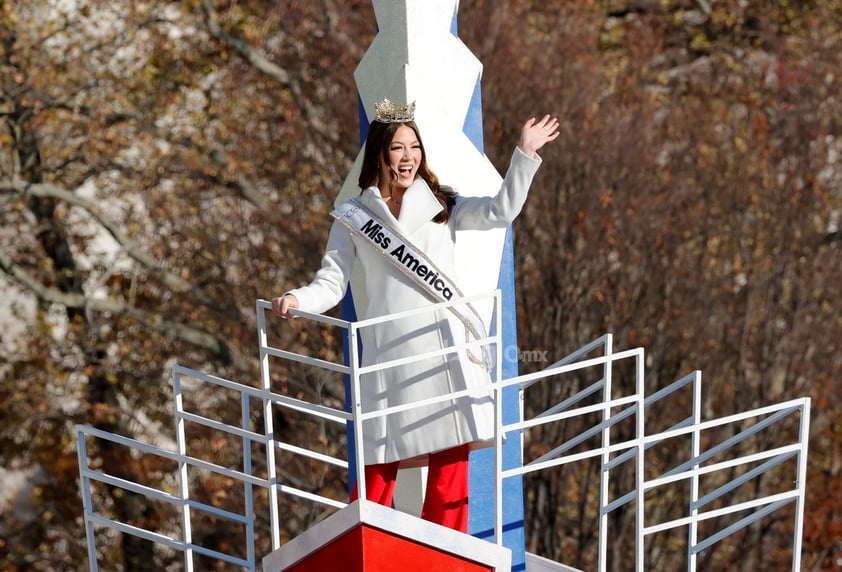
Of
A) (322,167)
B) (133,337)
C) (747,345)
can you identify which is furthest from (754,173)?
(133,337)

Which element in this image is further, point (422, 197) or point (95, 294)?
point (95, 294)

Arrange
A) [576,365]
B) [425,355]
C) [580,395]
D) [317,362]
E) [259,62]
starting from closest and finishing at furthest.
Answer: [317,362]
[425,355]
[576,365]
[580,395]
[259,62]

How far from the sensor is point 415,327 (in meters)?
7.74

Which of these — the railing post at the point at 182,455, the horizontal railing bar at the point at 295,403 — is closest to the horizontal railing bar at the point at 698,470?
the horizontal railing bar at the point at 295,403

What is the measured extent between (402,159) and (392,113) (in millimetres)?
214

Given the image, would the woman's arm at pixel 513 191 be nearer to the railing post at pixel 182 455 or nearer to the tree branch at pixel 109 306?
the railing post at pixel 182 455

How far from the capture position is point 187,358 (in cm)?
2092

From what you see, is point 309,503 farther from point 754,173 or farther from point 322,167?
point 754,173

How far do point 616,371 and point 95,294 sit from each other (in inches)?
268

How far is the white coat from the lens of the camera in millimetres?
7629

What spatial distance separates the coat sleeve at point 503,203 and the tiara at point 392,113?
42 centimetres

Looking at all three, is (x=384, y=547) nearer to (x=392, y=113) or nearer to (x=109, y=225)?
(x=392, y=113)

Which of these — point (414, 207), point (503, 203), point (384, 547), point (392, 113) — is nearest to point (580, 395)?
point (503, 203)

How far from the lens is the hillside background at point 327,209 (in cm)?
1920
